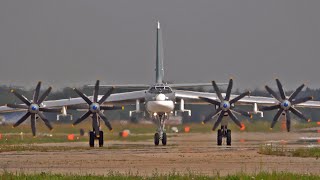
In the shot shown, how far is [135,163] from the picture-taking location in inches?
975

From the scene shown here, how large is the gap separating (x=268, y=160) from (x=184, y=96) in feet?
57.7

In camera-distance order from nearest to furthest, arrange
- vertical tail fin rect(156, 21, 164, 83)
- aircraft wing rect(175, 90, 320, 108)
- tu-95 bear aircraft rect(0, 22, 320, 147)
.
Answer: tu-95 bear aircraft rect(0, 22, 320, 147)
aircraft wing rect(175, 90, 320, 108)
vertical tail fin rect(156, 21, 164, 83)

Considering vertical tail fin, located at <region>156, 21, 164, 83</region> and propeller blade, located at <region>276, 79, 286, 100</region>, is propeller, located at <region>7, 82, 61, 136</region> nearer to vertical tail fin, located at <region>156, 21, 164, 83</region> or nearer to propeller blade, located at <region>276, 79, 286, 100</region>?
vertical tail fin, located at <region>156, 21, 164, 83</region>

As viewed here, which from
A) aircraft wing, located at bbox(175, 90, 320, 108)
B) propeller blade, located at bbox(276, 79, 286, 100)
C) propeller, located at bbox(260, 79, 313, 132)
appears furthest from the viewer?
aircraft wing, located at bbox(175, 90, 320, 108)

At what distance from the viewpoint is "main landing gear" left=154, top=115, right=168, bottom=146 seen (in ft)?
136

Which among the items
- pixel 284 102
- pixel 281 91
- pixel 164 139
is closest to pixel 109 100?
pixel 164 139

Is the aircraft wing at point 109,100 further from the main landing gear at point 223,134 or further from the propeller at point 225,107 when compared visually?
the main landing gear at point 223,134

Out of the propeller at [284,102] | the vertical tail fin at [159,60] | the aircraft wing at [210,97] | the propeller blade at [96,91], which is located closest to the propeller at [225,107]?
the aircraft wing at [210,97]

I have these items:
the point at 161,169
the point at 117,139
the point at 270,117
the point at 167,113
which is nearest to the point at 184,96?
the point at 167,113

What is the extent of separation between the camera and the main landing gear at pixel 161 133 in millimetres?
41375

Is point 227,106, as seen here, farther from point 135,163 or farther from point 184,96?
point 135,163

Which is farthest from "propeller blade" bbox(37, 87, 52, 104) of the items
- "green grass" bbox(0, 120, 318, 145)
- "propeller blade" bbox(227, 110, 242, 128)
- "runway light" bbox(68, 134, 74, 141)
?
"propeller blade" bbox(227, 110, 242, 128)

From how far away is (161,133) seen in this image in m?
41.7

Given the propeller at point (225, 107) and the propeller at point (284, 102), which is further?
the propeller at point (284, 102)
